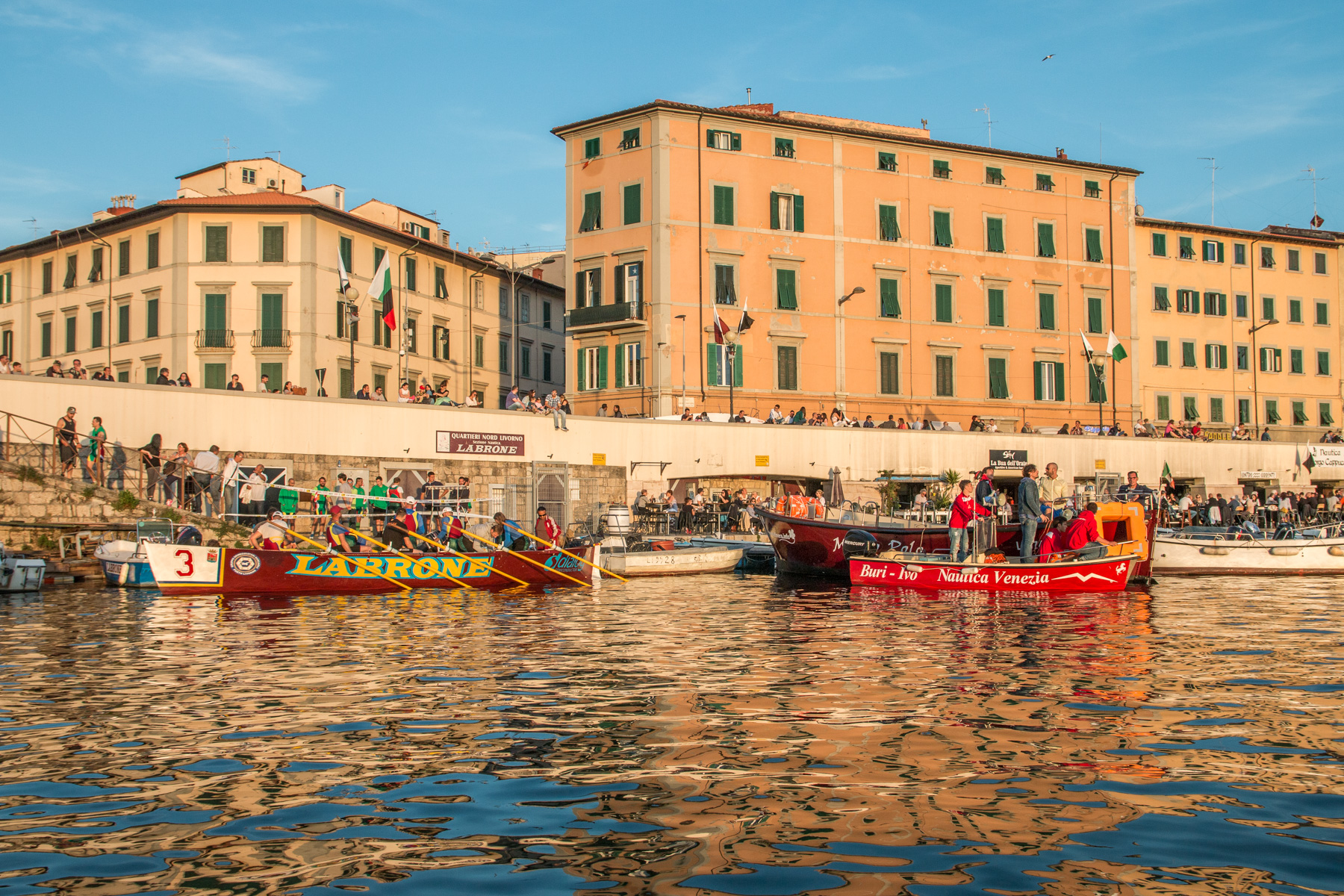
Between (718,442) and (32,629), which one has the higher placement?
(718,442)

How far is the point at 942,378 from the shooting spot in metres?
52.1

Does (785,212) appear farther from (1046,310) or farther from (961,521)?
(961,521)

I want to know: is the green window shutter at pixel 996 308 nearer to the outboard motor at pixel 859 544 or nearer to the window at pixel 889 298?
the window at pixel 889 298

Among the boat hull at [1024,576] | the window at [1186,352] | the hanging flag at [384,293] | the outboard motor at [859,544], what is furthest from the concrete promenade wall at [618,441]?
the boat hull at [1024,576]

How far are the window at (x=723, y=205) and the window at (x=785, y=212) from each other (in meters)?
1.90

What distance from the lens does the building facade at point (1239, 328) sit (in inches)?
2309

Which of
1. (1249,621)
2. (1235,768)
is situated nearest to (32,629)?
(1235,768)

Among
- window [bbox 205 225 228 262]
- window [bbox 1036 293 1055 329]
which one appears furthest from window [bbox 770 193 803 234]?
window [bbox 205 225 228 262]

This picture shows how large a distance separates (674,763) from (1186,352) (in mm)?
58108

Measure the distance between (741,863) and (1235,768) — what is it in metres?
3.91

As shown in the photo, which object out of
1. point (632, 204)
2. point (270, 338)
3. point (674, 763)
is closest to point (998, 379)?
point (632, 204)

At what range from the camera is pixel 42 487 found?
27.3 metres

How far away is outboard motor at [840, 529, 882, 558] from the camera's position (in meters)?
25.5

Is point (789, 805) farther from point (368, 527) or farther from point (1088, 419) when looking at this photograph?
point (1088, 419)
